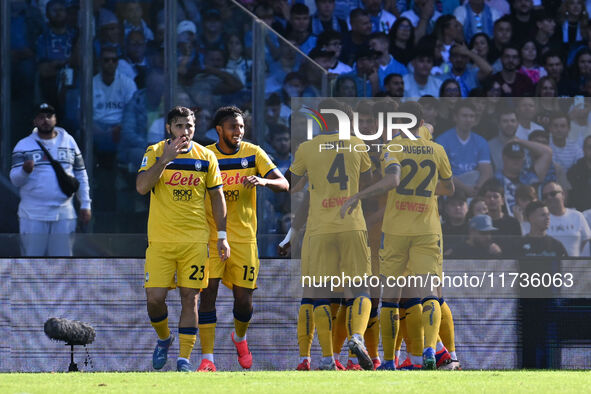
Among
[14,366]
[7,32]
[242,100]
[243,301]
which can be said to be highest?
[7,32]

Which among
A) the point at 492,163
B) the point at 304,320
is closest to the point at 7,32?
the point at 304,320

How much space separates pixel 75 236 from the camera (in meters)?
8.90

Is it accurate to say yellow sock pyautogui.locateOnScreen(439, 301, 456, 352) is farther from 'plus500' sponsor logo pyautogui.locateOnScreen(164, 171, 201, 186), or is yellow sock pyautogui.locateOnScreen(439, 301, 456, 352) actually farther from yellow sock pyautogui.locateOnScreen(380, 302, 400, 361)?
'plus500' sponsor logo pyautogui.locateOnScreen(164, 171, 201, 186)

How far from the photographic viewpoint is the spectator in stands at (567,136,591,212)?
9250 millimetres

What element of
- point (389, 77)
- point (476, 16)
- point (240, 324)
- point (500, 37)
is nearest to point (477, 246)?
point (240, 324)

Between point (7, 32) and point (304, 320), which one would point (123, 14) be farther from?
point (304, 320)

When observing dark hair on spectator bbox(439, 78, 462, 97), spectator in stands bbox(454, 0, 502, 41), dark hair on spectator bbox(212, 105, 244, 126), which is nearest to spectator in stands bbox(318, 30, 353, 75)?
dark hair on spectator bbox(439, 78, 462, 97)

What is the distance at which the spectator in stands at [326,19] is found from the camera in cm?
1200

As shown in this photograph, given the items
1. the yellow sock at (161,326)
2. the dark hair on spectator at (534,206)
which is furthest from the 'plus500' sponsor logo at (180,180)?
the dark hair on spectator at (534,206)

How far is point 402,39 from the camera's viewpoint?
1209cm

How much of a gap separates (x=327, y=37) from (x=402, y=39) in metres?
0.90

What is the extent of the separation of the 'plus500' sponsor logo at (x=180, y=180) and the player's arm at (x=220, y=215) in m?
0.17

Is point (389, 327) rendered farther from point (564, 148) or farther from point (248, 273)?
point (564, 148)

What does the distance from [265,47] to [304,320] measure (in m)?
2.44
